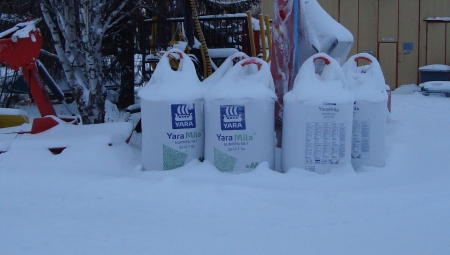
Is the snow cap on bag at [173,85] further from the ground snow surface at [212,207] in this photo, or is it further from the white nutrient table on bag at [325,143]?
the white nutrient table on bag at [325,143]

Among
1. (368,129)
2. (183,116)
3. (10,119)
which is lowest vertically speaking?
(10,119)

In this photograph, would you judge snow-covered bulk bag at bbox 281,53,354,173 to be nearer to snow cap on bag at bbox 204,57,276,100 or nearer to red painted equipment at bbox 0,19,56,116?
snow cap on bag at bbox 204,57,276,100

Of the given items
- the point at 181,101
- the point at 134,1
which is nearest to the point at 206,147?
the point at 181,101

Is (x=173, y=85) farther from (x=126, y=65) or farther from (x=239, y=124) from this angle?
(x=126, y=65)

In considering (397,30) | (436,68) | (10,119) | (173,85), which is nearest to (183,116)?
(173,85)

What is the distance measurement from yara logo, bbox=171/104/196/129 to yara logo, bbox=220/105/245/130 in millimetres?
288

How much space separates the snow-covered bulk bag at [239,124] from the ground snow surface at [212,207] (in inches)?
4.6

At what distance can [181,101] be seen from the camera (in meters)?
3.88

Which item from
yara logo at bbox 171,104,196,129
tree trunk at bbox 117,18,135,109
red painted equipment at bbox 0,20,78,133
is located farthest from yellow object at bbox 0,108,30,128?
tree trunk at bbox 117,18,135,109

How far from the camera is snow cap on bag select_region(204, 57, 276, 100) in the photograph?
3.79 m

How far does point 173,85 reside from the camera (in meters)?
3.96

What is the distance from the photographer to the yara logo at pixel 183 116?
388cm

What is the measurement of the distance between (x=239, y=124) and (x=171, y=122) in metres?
0.53

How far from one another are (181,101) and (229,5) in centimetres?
645
